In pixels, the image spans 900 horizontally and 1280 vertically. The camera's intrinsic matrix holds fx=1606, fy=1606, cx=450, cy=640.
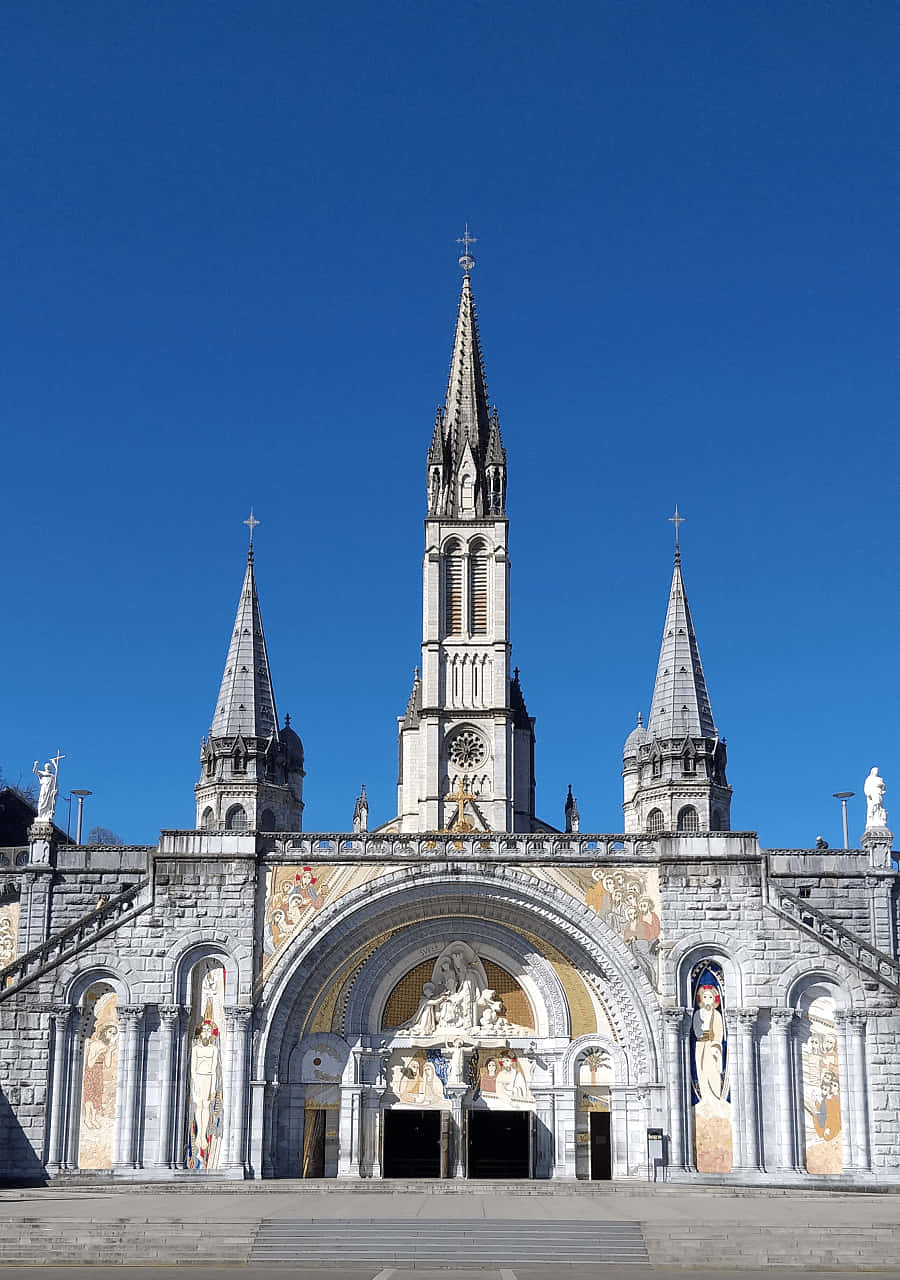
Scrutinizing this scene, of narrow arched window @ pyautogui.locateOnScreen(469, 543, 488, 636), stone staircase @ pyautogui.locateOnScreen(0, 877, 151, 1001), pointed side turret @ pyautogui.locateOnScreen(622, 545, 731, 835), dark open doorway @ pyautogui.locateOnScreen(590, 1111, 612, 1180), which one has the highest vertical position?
narrow arched window @ pyautogui.locateOnScreen(469, 543, 488, 636)

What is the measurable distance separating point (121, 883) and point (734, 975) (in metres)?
18.4

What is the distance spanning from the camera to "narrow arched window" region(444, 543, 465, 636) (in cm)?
7806

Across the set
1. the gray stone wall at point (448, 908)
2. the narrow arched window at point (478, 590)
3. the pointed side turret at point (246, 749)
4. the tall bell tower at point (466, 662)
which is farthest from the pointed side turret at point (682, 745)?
the gray stone wall at point (448, 908)

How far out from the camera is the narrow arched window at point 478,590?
7812cm

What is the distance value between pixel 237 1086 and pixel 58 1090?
14.9 ft

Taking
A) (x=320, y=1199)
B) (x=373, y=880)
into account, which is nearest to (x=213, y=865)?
(x=373, y=880)

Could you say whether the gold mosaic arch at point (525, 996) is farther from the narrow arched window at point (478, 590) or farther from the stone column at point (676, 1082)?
the narrow arched window at point (478, 590)

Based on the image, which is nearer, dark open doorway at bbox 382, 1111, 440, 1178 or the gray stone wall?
the gray stone wall

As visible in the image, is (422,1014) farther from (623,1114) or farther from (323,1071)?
(623,1114)

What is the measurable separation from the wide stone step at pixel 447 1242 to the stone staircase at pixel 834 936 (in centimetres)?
1237

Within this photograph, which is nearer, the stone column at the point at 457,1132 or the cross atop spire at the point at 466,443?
the stone column at the point at 457,1132

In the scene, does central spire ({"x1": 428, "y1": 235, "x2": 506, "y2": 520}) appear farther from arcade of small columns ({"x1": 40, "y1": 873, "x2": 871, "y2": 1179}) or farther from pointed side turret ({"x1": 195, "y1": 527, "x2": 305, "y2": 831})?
arcade of small columns ({"x1": 40, "y1": 873, "x2": 871, "y2": 1179})

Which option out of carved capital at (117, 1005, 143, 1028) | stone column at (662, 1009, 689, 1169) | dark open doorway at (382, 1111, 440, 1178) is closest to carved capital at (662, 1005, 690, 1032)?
stone column at (662, 1009, 689, 1169)

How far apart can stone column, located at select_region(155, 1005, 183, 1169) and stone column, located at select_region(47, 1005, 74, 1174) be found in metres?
2.40
